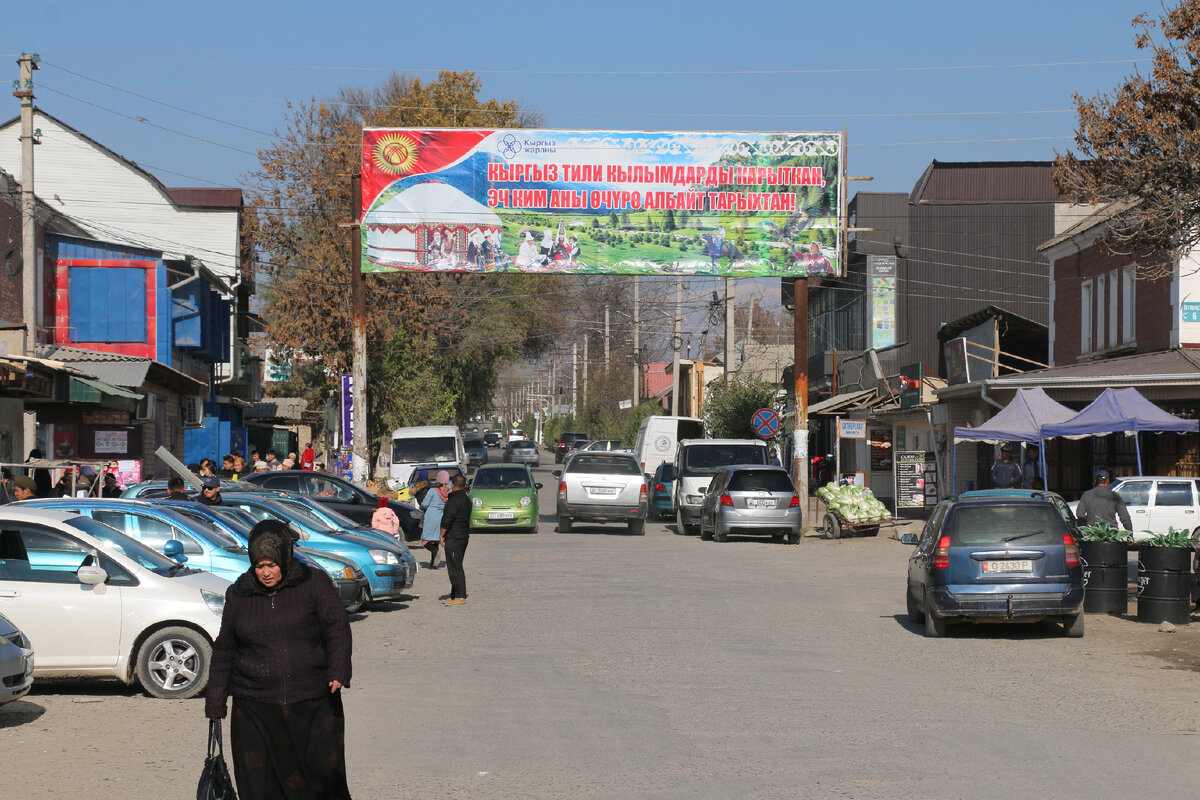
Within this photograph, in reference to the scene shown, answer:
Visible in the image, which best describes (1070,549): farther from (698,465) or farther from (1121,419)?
(698,465)

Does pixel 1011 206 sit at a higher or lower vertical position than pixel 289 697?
higher

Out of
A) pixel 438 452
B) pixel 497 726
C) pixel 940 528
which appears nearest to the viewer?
pixel 497 726

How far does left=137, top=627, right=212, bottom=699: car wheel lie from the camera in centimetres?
1065

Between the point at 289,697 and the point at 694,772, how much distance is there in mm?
2933

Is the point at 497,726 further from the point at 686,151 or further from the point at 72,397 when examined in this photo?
the point at 686,151

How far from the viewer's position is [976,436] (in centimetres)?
2625

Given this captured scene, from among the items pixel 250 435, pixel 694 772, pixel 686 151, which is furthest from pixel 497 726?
pixel 250 435

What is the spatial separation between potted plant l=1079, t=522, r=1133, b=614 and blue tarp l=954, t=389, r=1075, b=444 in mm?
8187

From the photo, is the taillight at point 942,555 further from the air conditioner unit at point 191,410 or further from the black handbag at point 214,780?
the air conditioner unit at point 191,410

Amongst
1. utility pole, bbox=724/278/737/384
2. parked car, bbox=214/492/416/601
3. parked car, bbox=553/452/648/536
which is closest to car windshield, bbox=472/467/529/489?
parked car, bbox=553/452/648/536

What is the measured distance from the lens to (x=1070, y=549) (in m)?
13.6

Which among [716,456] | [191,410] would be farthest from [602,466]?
[191,410]

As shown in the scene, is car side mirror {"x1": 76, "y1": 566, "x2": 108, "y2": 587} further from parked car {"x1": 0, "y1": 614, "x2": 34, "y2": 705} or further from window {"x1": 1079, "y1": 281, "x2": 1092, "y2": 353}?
window {"x1": 1079, "y1": 281, "x2": 1092, "y2": 353}

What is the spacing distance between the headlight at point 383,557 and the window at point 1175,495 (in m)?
15.6
